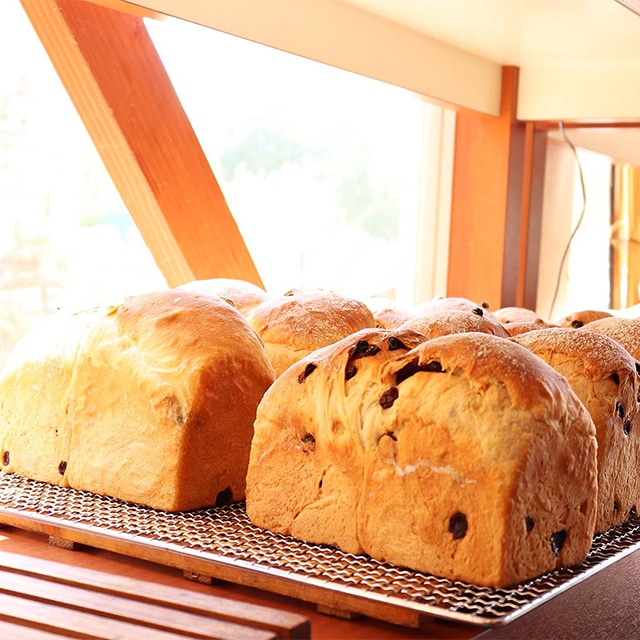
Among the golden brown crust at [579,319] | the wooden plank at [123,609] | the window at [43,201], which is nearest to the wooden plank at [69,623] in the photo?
the wooden plank at [123,609]

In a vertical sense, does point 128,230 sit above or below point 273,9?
below

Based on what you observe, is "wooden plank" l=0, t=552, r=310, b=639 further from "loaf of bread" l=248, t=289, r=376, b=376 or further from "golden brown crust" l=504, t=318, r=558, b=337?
"golden brown crust" l=504, t=318, r=558, b=337

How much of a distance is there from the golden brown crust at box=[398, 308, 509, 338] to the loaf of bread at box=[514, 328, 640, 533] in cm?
15

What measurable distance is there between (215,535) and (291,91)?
212 centimetres

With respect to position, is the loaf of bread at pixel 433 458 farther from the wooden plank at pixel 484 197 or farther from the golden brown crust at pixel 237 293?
the wooden plank at pixel 484 197

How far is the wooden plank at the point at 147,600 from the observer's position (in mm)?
812

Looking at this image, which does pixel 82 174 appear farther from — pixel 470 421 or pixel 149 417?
pixel 470 421

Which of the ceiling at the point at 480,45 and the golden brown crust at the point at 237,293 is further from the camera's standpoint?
the ceiling at the point at 480,45

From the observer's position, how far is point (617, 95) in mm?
2775

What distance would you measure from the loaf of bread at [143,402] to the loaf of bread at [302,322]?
0.49 feet

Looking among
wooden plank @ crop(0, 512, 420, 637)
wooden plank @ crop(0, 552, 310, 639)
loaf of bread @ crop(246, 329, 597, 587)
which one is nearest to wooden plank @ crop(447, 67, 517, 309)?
loaf of bread @ crop(246, 329, 597, 587)

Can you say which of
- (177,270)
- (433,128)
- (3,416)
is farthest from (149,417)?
(433,128)

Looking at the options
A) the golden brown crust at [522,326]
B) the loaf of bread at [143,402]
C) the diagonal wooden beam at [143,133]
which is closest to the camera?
the loaf of bread at [143,402]

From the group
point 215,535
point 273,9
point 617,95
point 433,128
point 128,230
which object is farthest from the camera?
point 433,128
